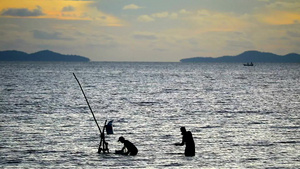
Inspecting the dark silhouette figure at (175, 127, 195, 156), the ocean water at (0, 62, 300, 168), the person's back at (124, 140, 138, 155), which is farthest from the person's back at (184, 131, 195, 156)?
the person's back at (124, 140, 138, 155)

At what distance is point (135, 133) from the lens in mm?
29125

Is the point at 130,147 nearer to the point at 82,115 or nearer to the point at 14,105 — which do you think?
the point at 82,115

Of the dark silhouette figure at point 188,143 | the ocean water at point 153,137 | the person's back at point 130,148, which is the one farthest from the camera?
the person's back at point 130,148

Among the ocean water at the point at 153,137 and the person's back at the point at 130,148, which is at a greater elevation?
the person's back at the point at 130,148

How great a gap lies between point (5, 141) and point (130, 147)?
8322mm

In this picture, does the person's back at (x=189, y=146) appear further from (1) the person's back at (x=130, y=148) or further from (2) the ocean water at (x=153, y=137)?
(1) the person's back at (x=130, y=148)

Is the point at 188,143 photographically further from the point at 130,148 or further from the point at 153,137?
the point at 153,137

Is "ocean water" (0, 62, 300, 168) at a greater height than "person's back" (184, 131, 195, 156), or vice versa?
"person's back" (184, 131, 195, 156)

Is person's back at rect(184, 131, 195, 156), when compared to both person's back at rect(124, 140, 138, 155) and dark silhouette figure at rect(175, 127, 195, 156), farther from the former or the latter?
person's back at rect(124, 140, 138, 155)

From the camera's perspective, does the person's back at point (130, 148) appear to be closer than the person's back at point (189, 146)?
No

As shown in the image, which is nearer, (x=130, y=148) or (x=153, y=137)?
(x=130, y=148)

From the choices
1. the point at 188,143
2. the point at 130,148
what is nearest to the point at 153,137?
the point at 130,148

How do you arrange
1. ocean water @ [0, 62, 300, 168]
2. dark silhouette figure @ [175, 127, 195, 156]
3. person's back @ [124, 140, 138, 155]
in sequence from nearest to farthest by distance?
1. ocean water @ [0, 62, 300, 168]
2. dark silhouette figure @ [175, 127, 195, 156]
3. person's back @ [124, 140, 138, 155]

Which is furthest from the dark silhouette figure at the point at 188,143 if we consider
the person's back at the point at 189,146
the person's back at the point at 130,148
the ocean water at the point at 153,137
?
the person's back at the point at 130,148
